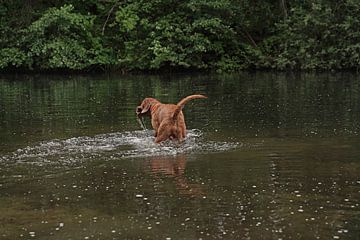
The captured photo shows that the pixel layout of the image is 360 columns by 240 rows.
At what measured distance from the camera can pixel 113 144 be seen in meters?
12.8

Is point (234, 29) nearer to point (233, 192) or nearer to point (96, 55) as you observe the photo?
point (96, 55)

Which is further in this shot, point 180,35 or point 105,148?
point 180,35

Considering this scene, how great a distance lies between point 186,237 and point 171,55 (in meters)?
26.9

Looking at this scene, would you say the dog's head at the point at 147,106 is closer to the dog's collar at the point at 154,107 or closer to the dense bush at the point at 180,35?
the dog's collar at the point at 154,107

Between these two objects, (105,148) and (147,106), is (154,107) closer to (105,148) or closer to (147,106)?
(147,106)

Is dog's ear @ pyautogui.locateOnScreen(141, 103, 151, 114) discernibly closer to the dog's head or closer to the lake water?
the dog's head

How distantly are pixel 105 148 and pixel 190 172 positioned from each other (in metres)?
2.81

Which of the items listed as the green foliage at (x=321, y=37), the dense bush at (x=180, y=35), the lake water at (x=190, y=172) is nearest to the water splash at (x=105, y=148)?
the lake water at (x=190, y=172)

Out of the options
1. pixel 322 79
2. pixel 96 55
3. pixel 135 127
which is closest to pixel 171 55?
pixel 96 55

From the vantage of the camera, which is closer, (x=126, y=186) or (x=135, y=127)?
Result: (x=126, y=186)

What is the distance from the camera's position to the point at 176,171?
33.2 ft

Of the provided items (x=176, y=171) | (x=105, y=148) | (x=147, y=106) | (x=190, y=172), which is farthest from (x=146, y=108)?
(x=190, y=172)

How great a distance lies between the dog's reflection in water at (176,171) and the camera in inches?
350

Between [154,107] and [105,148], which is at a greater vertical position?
[154,107]
